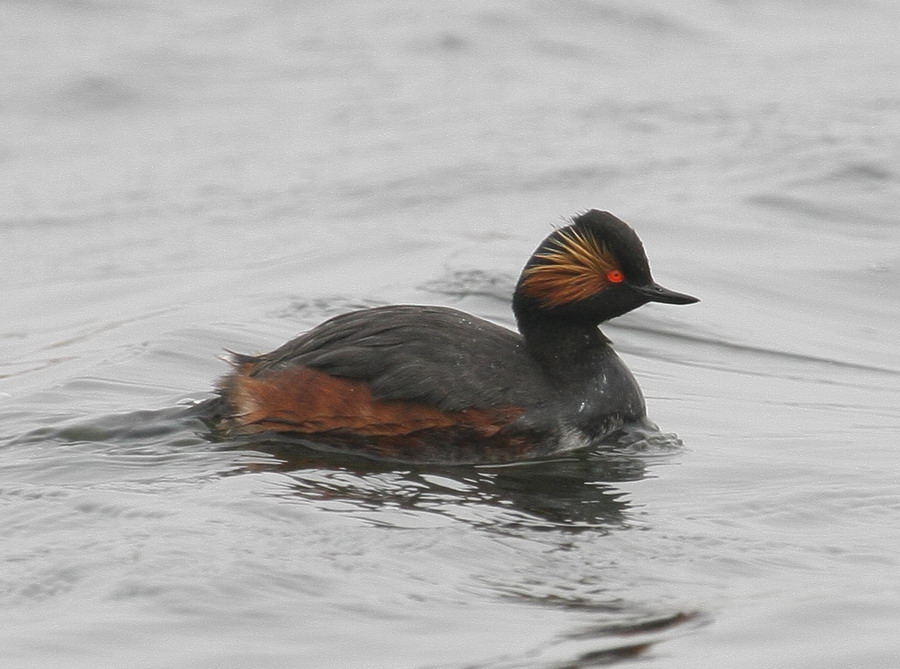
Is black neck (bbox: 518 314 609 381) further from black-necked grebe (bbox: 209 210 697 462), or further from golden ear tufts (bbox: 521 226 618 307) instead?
golden ear tufts (bbox: 521 226 618 307)

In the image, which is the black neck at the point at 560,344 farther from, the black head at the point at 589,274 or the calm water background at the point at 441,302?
the calm water background at the point at 441,302

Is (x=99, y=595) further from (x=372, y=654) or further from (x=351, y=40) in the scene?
(x=351, y=40)

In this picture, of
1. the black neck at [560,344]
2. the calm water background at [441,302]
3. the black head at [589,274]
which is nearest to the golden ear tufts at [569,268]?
the black head at [589,274]

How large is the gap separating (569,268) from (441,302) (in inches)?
128

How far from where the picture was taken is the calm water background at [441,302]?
5434 mm

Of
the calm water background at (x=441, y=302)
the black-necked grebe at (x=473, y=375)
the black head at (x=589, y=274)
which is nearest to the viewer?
the calm water background at (x=441, y=302)

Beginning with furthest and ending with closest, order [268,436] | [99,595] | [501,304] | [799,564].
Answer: [501,304] < [268,436] < [799,564] < [99,595]

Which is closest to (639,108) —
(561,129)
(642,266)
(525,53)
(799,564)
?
(561,129)

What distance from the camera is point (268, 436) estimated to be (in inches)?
298

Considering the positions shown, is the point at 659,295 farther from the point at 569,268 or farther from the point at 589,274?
the point at 569,268

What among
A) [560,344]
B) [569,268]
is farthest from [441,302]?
[569,268]

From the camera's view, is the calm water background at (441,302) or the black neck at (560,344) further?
the black neck at (560,344)

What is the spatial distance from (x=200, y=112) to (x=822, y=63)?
7.46 m

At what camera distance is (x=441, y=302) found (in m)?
10.9
